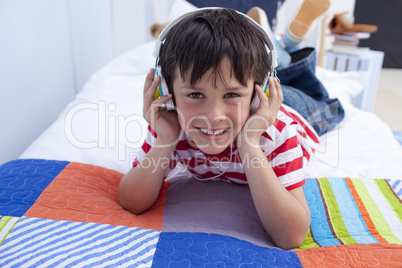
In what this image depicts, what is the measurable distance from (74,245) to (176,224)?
0.21 meters

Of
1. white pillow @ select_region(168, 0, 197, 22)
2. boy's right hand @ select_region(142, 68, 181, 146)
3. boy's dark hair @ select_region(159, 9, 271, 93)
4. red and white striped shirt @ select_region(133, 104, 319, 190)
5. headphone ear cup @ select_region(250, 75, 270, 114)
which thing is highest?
boy's dark hair @ select_region(159, 9, 271, 93)

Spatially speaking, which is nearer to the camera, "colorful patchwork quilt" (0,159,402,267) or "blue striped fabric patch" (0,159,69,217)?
"colorful patchwork quilt" (0,159,402,267)

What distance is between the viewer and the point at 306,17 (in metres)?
1.31

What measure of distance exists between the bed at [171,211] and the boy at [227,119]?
2.5 inches

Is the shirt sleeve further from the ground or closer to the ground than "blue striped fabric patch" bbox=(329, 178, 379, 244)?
further from the ground

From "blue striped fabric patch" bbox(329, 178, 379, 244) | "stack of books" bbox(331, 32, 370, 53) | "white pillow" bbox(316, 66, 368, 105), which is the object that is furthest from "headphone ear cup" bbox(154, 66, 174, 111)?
"stack of books" bbox(331, 32, 370, 53)

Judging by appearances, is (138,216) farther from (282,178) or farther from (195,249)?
(282,178)

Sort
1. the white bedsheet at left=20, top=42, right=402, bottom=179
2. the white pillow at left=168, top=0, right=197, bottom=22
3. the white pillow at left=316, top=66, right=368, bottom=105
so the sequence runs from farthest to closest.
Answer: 1. the white pillow at left=168, top=0, right=197, bottom=22
2. the white pillow at left=316, top=66, right=368, bottom=105
3. the white bedsheet at left=20, top=42, right=402, bottom=179

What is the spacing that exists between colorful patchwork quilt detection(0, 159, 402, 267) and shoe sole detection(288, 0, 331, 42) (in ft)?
2.08


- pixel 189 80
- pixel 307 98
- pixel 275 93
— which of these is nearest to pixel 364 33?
pixel 307 98

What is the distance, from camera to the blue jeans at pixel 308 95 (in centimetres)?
116

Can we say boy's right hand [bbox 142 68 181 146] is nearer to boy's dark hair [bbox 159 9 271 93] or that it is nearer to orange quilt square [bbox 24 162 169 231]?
boy's dark hair [bbox 159 9 271 93]

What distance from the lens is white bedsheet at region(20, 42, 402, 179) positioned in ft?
3.22

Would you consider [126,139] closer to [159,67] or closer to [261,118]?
[159,67]
